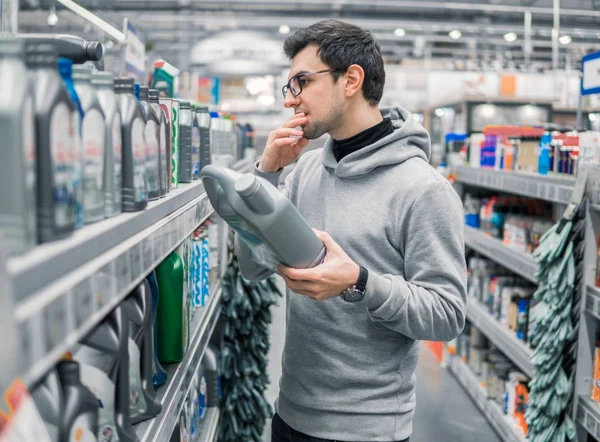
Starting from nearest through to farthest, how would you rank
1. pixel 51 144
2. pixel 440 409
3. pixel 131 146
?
pixel 51 144
pixel 131 146
pixel 440 409

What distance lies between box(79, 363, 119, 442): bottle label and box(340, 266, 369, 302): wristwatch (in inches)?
23.8

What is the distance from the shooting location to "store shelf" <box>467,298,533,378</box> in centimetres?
375

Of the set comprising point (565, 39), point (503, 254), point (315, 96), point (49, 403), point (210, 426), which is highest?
point (565, 39)

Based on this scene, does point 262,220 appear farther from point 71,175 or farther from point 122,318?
point 71,175

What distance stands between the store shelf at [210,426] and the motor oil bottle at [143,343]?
4.13 feet

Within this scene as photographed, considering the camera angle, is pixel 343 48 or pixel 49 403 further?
pixel 343 48

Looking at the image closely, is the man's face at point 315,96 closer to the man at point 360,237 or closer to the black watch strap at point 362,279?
the man at point 360,237

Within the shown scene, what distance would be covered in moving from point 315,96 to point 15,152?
49.9 inches

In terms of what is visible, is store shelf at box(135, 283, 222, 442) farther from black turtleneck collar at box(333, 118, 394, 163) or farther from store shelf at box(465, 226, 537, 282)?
store shelf at box(465, 226, 537, 282)

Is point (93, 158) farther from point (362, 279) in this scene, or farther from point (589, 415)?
point (589, 415)

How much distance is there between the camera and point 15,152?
0.72 m

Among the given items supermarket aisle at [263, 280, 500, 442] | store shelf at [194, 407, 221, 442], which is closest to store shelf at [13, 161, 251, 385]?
store shelf at [194, 407, 221, 442]

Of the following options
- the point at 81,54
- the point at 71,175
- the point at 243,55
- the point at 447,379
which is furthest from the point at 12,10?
the point at 243,55

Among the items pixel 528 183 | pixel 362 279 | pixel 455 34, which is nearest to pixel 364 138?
pixel 362 279
